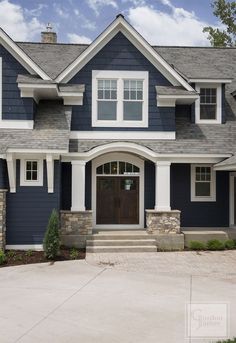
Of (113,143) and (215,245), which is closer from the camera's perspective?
(215,245)

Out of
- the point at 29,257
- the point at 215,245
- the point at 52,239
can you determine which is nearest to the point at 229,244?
the point at 215,245

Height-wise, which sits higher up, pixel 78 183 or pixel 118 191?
pixel 78 183

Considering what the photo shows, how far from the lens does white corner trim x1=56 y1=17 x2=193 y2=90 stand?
51.6 feet

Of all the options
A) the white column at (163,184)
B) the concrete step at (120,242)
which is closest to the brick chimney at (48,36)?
the white column at (163,184)

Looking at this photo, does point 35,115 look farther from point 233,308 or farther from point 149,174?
point 233,308

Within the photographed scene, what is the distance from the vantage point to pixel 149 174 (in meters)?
16.5

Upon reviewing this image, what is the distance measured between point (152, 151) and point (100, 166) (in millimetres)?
2435

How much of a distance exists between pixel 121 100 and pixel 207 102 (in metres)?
3.83

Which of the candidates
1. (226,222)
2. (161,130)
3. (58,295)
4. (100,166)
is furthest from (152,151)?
(58,295)

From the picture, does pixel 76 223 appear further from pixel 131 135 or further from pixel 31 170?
pixel 131 135

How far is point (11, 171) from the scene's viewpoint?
13.7 m

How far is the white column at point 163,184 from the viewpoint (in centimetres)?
1539

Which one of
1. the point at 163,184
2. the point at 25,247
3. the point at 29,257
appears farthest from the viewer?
the point at 163,184

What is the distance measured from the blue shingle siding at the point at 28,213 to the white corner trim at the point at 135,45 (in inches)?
172
